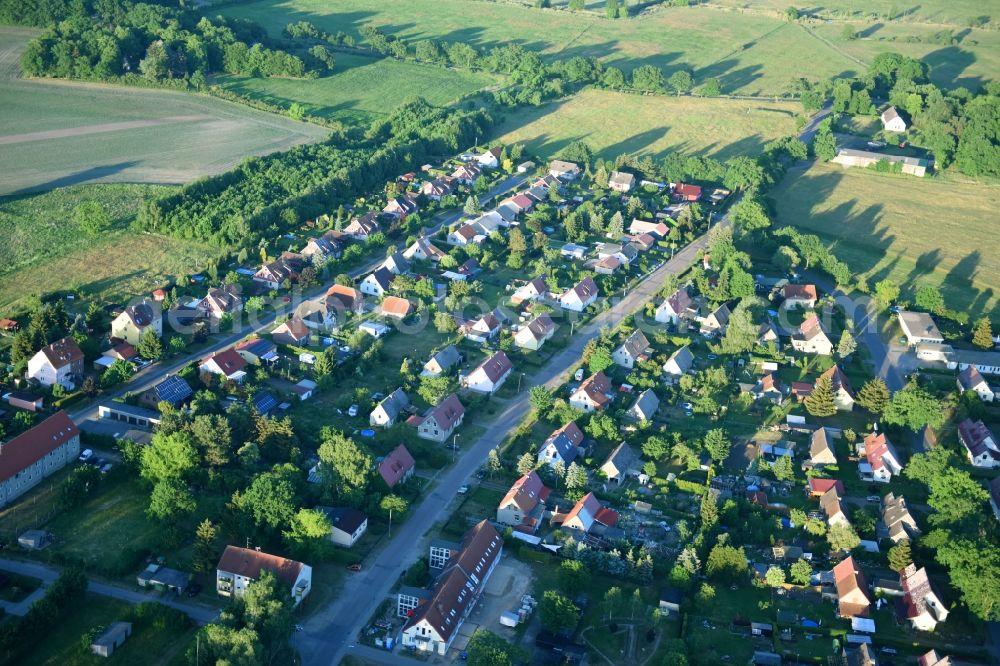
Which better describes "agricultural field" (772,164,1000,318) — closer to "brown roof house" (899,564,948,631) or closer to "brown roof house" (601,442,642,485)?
"brown roof house" (601,442,642,485)

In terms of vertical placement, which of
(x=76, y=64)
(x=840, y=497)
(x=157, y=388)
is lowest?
(x=840, y=497)

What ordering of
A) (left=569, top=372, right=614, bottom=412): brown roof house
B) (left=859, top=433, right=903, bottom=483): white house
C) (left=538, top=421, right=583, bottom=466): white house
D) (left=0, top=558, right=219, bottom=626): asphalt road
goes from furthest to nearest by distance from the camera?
(left=569, top=372, right=614, bottom=412): brown roof house → (left=859, top=433, right=903, bottom=483): white house → (left=538, top=421, right=583, bottom=466): white house → (left=0, top=558, right=219, bottom=626): asphalt road

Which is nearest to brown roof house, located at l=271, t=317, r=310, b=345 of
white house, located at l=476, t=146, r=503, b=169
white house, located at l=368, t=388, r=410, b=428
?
white house, located at l=368, t=388, r=410, b=428

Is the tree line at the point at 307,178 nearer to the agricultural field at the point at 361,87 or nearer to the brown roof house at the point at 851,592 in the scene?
the agricultural field at the point at 361,87

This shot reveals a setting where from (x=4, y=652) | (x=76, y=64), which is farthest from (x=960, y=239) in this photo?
(x=76, y=64)

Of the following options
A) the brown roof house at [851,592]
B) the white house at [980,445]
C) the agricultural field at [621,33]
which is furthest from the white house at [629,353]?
the agricultural field at [621,33]

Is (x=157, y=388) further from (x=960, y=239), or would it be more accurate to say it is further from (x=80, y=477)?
(x=960, y=239)
